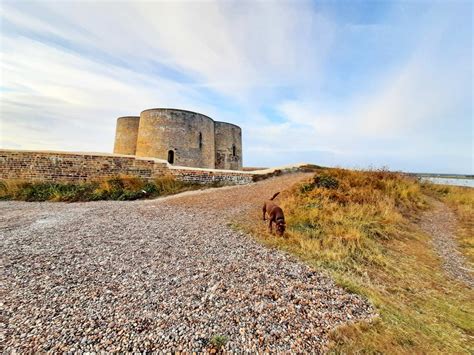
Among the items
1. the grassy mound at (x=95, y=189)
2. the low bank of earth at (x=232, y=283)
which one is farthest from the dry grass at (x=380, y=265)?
the grassy mound at (x=95, y=189)

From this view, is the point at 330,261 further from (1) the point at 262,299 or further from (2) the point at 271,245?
(1) the point at 262,299

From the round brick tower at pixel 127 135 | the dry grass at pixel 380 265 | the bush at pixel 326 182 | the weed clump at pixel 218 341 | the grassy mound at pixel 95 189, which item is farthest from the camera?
the round brick tower at pixel 127 135

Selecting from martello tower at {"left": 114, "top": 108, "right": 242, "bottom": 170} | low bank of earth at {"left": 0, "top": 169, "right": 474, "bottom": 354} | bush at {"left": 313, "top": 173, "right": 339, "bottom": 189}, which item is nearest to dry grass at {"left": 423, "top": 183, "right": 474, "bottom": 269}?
low bank of earth at {"left": 0, "top": 169, "right": 474, "bottom": 354}

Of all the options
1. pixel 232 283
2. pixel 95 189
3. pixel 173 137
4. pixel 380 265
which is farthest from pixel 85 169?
pixel 380 265

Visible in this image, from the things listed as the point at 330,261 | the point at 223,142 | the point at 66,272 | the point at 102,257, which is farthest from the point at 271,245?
the point at 223,142

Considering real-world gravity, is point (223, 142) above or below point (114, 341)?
above

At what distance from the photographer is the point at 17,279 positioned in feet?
9.89

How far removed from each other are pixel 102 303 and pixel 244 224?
356 centimetres

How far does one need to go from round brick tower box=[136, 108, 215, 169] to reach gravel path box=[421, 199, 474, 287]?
14337mm

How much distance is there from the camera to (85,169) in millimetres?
10711

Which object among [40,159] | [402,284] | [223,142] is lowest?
[402,284]

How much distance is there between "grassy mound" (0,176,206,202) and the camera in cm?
923

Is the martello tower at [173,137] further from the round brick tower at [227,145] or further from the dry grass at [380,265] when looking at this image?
the dry grass at [380,265]

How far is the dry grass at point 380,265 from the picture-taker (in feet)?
7.73
